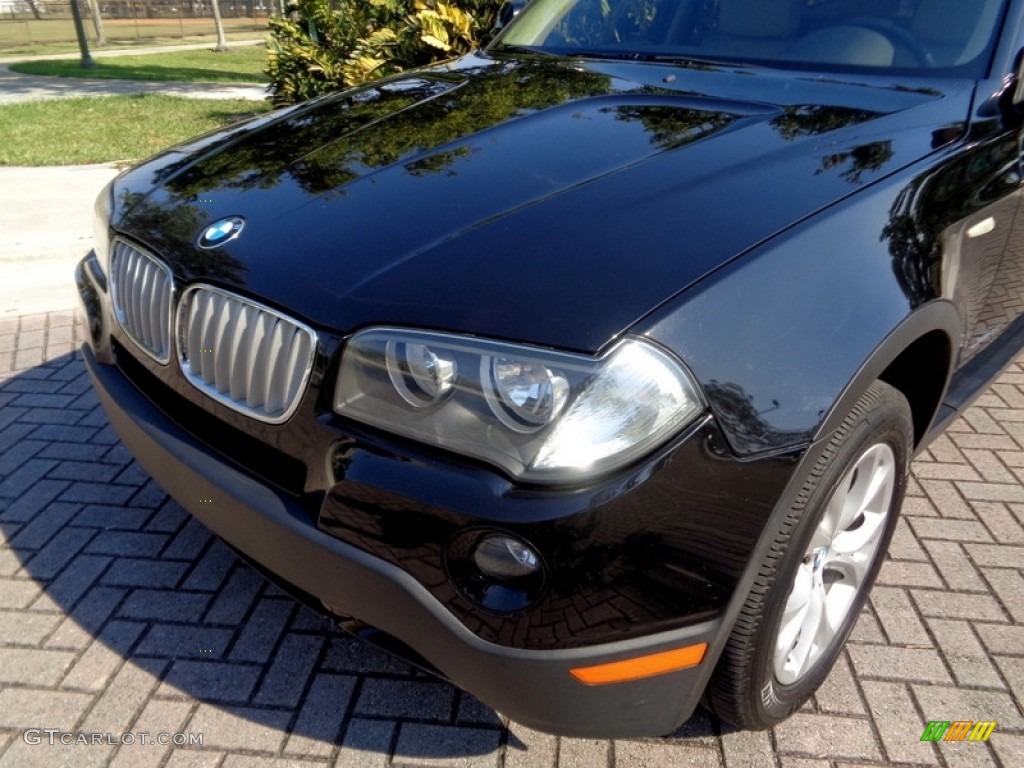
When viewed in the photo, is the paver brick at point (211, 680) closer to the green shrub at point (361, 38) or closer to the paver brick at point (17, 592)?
the paver brick at point (17, 592)

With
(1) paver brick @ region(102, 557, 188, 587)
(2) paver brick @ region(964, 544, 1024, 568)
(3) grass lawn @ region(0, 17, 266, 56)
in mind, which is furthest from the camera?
(3) grass lawn @ region(0, 17, 266, 56)

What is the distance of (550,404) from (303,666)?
124cm

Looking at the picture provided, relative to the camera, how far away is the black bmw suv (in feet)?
4.91

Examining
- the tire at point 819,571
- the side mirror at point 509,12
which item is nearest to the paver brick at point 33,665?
the tire at point 819,571

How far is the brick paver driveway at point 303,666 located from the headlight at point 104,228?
3.00 feet

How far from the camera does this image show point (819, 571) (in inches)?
81.0

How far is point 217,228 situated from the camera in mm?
2025

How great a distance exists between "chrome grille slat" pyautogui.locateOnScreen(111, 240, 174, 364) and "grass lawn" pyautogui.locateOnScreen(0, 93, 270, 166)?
6417 millimetres

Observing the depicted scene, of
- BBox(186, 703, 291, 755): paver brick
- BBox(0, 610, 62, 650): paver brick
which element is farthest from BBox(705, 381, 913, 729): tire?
BBox(0, 610, 62, 650): paver brick

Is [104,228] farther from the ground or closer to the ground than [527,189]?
closer to the ground

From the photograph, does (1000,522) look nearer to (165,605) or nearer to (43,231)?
(165,605)

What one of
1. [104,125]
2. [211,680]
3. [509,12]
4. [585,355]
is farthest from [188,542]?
[104,125]

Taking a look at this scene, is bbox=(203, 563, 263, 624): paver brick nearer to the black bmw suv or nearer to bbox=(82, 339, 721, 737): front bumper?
the black bmw suv

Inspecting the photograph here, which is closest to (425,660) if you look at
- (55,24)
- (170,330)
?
(170,330)
